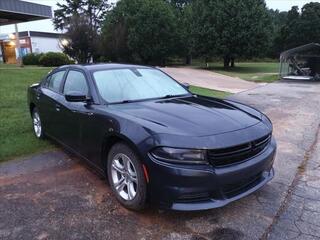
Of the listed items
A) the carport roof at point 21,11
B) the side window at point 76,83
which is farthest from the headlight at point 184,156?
the carport roof at point 21,11

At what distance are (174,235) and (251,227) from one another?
2.45 feet

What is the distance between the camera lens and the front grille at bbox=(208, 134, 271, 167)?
3.04m

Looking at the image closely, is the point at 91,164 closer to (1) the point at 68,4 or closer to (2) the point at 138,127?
(2) the point at 138,127

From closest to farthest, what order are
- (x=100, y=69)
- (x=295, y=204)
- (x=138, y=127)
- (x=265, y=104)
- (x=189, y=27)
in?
(x=138, y=127) < (x=295, y=204) < (x=100, y=69) < (x=265, y=104) < (x=189, y=27)

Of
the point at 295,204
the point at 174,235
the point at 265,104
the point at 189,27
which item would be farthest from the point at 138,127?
the point at 189,27

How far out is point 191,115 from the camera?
140 inches

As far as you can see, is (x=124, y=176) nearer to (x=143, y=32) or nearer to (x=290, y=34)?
(x=143, y=32)

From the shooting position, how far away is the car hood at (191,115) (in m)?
3.21

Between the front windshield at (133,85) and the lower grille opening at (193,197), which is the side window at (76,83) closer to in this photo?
the front windshield at (133,85)

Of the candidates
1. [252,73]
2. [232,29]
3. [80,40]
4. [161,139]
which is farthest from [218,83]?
[80,40]

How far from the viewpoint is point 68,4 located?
56406 millimetres

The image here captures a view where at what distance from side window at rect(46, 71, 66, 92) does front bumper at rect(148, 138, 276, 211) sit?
2.75 metres

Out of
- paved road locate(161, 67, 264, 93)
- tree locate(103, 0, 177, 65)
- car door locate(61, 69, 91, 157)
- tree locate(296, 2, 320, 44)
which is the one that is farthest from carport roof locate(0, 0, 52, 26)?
tree locate(296, 2, 320, 44)

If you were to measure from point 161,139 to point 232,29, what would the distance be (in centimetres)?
2711
